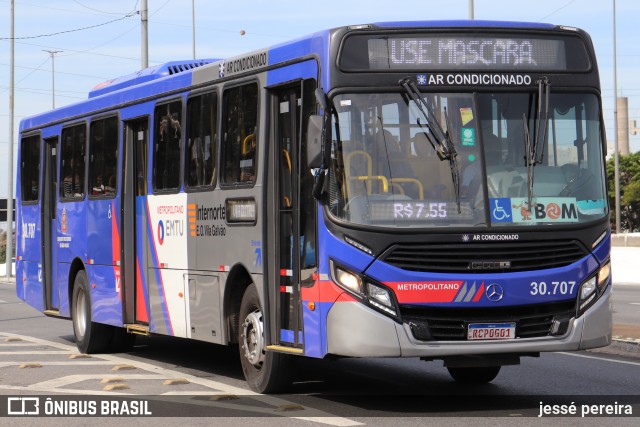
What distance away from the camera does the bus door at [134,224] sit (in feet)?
49.0

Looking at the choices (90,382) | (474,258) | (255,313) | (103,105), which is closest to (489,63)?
(474,258)

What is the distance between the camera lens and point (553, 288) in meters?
10.2

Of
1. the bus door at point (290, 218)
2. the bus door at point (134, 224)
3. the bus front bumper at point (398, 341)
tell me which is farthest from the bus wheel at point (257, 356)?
the bus door at point (134, 224)

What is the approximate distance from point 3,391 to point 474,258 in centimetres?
485

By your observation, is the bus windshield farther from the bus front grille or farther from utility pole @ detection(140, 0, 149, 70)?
utility pole @ detection(140, 0, 149, 70)

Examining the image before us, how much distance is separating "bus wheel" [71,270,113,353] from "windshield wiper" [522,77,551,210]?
7.86 m

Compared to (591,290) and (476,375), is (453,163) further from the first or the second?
(476,375)

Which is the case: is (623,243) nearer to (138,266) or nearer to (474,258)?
(138,266)

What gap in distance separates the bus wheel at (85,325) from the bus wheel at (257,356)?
190 inches

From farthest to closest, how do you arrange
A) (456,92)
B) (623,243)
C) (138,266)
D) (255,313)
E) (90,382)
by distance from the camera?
(623,243), (138,266), (90,382), (255,313), (456,92)

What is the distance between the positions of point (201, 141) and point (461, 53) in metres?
3.62

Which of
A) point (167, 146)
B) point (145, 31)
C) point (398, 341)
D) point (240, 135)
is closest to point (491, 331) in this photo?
point (398, 341)

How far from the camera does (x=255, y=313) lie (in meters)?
11.8

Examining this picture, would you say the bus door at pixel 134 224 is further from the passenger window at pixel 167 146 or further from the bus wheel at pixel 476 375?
the bus wheel at pixel 476 375
